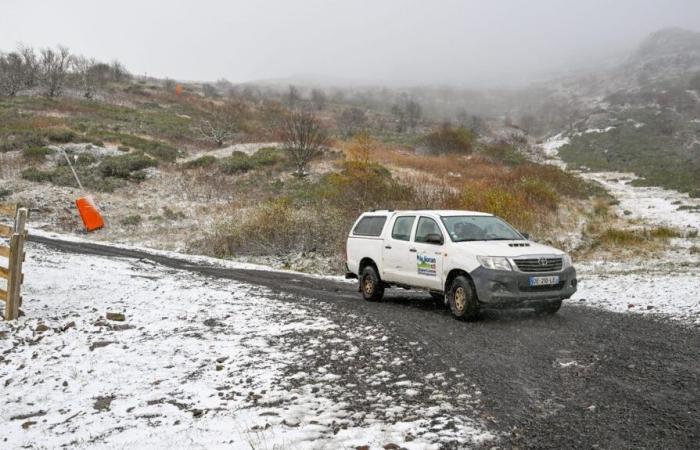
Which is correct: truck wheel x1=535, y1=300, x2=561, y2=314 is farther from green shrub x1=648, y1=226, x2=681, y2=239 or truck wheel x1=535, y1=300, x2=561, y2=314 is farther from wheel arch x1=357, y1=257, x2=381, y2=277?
green shrub x1=648, y1=226, x2=681, y2=239

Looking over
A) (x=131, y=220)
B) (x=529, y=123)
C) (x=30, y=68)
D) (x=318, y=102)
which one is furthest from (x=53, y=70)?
(x=529, y=123)

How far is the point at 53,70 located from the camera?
4825 cm

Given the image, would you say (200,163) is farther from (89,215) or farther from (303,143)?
(89,215)

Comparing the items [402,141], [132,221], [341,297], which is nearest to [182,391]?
[341,297]

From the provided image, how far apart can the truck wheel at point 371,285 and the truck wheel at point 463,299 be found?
2145mm

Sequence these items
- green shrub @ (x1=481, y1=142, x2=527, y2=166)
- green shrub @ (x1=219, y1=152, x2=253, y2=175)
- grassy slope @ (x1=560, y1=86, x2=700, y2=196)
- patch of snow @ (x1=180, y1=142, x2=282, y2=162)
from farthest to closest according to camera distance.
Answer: grassy slope @ (x1=560, y1=86, x2=700, y2=196), green shrub @ (x1=481, y1=142, x2=527, y2=166), patch of snow @ (x1=180, y1=142, x2=282, y2=162), green shrub @ (x1=219, y1=152, x2=253, y2=175)

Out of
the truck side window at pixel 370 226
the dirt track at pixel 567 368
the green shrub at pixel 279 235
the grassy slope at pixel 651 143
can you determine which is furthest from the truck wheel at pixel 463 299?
the grassy slope at pixel 651 143

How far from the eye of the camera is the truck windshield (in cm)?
907

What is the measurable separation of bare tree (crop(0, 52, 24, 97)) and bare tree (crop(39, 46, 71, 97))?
1851 mm

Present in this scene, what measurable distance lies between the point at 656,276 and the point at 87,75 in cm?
6010

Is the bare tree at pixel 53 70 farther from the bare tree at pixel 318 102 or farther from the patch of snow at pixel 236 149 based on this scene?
the bare tree at pixel 318 102

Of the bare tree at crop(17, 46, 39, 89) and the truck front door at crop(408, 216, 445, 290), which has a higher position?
the bare tree at crop(17, 46, 39, 89)

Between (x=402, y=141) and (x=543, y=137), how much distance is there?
39.9 m

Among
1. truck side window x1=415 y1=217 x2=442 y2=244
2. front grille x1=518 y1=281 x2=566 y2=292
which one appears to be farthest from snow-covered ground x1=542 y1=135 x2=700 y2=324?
truck side window x1=415 y1=217 x2=442 y2=244
